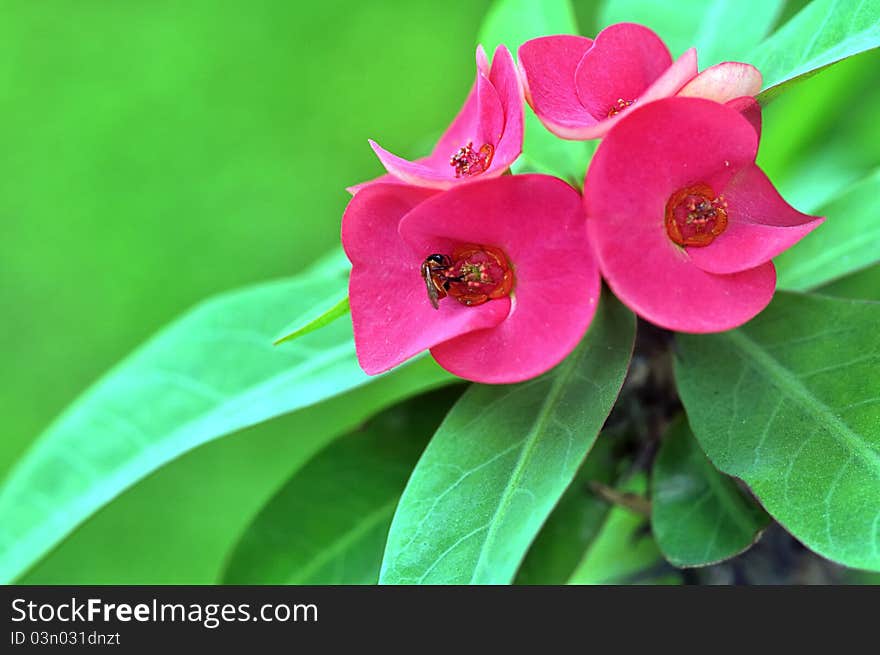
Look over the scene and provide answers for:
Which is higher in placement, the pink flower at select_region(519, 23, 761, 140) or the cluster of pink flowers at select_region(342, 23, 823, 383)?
the pink flower at select_region(519, 23, 761, 140)

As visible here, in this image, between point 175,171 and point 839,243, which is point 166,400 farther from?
point 175,171

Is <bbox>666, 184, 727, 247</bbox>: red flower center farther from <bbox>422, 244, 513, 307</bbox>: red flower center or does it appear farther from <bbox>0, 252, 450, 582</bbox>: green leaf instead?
<bbox>0, 252, 450, 582</bbox>: green leaf

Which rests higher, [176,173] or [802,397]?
[176,173]

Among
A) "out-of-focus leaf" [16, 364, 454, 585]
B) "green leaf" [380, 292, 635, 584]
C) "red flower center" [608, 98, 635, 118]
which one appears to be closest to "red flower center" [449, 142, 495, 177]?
"red flower center" [608, 98, 635, 118]

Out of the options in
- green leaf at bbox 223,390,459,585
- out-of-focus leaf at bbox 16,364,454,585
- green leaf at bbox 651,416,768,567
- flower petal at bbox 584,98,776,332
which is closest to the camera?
flower petal at bbox 584,98,776,332

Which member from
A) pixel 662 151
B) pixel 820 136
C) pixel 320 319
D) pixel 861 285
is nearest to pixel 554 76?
pixel 662 151
